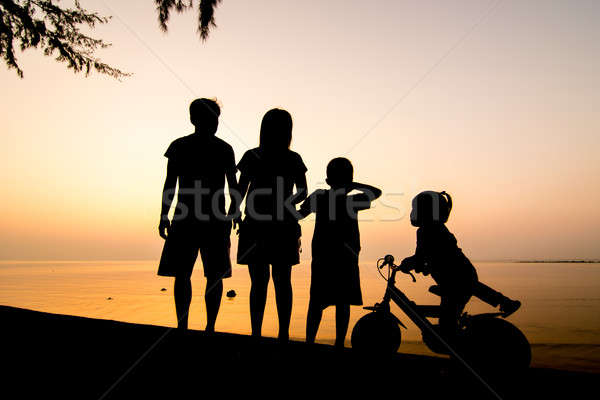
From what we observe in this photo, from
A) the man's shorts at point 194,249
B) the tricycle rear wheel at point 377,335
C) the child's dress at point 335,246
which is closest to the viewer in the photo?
the man's shorts at point 194,249

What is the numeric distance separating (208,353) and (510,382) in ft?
8.41

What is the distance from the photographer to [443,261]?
160 inches

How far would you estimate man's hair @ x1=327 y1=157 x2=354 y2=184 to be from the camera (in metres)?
4.35

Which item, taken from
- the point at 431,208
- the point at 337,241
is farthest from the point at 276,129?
the point at 431,208

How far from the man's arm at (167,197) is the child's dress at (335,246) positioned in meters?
1.46

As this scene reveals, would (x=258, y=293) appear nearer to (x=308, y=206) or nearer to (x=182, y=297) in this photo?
(x=182, y=297)

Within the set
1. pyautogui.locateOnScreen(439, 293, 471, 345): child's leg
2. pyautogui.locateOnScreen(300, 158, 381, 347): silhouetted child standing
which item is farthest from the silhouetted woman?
pyautogui.locateOnScreen(439, 293, 471, 345): child's leg

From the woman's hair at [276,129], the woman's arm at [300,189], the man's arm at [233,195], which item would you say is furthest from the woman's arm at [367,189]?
the man's arm at [233,195]

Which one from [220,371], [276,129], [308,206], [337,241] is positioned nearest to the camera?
[220,371]

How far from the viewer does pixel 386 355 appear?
13.5 feet

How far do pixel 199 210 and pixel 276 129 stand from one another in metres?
1.19

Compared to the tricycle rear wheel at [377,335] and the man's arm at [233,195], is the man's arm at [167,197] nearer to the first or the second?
the man's arm at [233,195]

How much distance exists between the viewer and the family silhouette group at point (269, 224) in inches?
157

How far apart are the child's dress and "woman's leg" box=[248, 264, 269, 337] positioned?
67 cm
